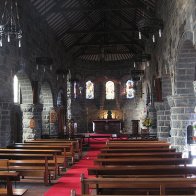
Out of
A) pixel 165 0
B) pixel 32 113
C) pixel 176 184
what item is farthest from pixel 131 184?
pixel 32 113

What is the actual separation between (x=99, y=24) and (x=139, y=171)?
21743 millimetres

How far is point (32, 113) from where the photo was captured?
57.2 ft

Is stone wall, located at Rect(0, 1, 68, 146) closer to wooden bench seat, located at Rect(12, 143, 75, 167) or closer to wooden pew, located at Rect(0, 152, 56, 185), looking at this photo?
wooden bench seat, located at Rect(12, 143, 75, 167)

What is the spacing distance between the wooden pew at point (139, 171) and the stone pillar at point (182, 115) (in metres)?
6.68

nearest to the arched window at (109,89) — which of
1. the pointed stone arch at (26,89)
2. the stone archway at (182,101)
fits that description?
the pointed stone arch at (26,89)

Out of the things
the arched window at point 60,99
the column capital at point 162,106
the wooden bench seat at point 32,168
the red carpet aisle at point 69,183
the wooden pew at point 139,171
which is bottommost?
the red carpet aisle at point 69,183

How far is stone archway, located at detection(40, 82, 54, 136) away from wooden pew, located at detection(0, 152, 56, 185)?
11.6 meters

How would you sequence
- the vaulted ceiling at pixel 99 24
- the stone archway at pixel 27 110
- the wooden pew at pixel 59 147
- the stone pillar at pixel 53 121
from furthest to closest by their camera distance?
the stone pillar at pixel 53 121 → the vaulted ceiling at pixel 99 24 → the stone archway at pixel 27 110 → the wooden pew at pixel 59 147

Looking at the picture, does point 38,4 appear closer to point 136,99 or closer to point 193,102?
point 193,102

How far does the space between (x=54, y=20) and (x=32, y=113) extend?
6.47 meters

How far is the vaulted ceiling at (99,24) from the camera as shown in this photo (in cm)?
1892

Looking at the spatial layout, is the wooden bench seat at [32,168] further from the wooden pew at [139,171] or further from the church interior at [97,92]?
the wooden pew at [139,171]

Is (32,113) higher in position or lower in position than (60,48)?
lower

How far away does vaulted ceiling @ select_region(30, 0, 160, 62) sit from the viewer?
1892 centimetres
